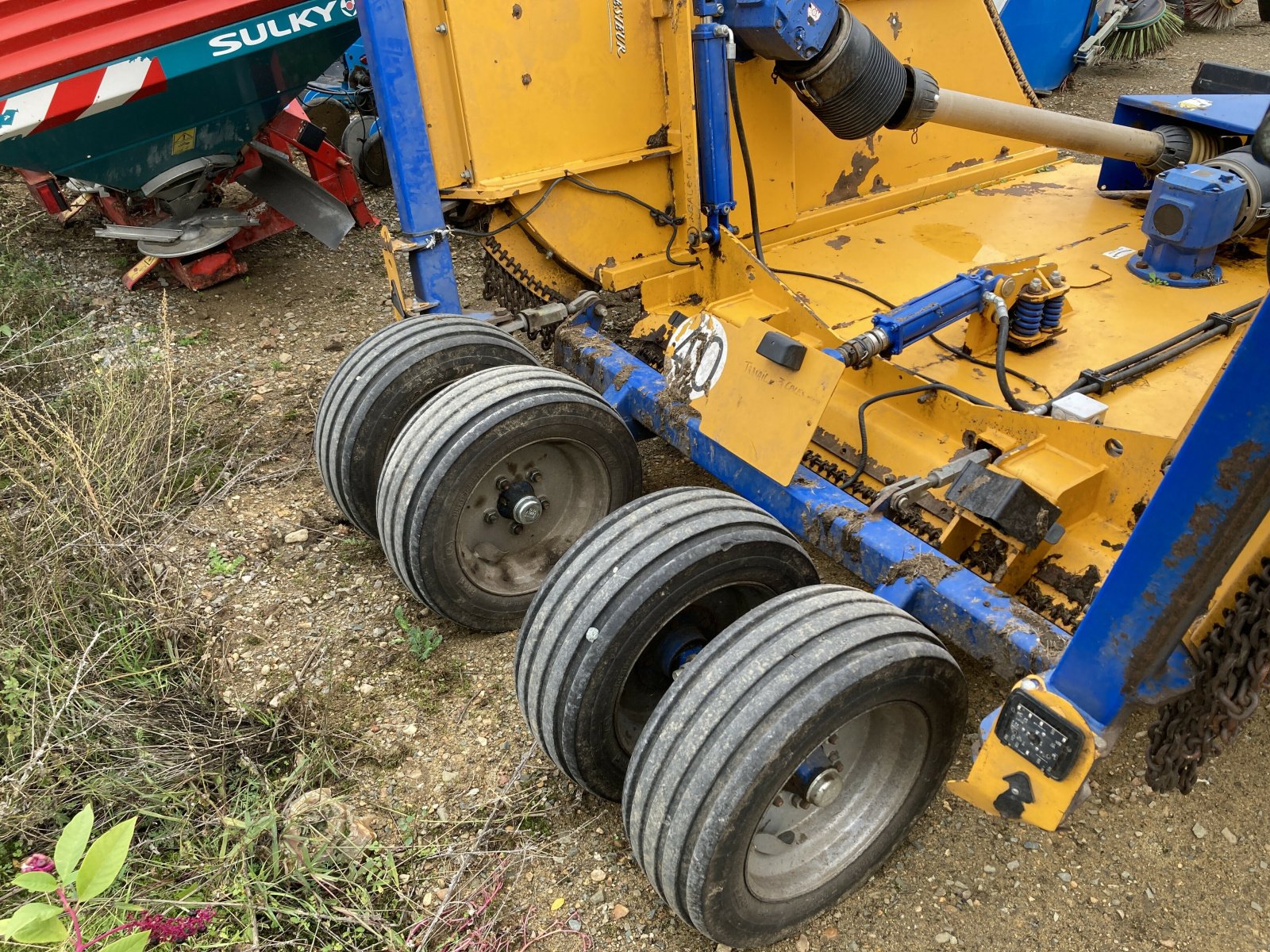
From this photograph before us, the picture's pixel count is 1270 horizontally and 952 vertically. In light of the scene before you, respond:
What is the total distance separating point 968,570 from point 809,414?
591mm

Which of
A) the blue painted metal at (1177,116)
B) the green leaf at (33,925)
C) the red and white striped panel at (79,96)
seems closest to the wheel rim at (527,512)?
the green leaf at (33,925)

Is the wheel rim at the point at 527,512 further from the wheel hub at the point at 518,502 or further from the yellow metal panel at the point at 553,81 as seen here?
the yellow metal panel at the point at 553,81

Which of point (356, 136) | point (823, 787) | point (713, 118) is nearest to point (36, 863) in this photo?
point (823, 787)

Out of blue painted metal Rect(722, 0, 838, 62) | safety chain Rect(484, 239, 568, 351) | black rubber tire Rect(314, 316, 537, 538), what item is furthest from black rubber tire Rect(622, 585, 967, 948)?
blue painted metal Rect(722, 0, 838, 62)

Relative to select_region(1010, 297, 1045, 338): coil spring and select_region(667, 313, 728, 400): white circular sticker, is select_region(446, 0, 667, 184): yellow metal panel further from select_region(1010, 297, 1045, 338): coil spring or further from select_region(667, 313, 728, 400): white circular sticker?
select_region(1010, 297, 1045, 338): coil spring

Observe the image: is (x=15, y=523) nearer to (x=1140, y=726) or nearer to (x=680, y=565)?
(x=680, y=565)

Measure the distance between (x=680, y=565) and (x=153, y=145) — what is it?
3972 mm

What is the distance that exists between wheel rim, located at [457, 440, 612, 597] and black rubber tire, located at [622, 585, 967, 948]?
119 centimetres

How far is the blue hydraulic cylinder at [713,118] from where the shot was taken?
3.24m

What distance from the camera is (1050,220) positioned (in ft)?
13.4

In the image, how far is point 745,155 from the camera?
3572 millimetres

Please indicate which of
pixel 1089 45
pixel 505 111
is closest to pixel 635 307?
pixel 505 111

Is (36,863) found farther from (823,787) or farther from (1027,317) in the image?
(1027,317)

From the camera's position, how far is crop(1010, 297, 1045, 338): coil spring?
315 centimetres
